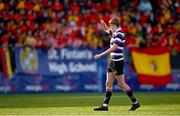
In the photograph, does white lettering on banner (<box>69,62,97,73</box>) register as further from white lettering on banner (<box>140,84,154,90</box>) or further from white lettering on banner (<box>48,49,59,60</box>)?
white lettering on banner (<box>140,84,154,90</box>)

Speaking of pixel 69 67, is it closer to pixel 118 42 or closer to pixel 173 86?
pixel 173 86

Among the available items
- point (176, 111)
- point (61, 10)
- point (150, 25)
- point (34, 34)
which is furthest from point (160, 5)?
point (176, 111)

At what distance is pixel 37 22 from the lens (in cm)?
3064

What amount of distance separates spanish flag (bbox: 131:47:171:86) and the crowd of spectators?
0.58 meters

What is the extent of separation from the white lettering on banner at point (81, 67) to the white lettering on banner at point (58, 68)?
26 centimetres

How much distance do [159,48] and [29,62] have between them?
5734 millimetres

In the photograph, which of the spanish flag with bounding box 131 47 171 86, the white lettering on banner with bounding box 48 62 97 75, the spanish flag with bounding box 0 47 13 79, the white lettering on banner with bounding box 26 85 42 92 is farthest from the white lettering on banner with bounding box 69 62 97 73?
the spanish flag with bounding box 0 47 13 79

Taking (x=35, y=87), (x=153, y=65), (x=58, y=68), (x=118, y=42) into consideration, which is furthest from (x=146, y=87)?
(x=118, y=42)

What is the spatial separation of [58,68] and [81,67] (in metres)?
0.99

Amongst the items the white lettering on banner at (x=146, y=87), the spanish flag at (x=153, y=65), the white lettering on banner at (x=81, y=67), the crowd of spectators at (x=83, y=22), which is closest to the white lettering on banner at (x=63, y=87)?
the white lettering on banner at (x=81, y=67)

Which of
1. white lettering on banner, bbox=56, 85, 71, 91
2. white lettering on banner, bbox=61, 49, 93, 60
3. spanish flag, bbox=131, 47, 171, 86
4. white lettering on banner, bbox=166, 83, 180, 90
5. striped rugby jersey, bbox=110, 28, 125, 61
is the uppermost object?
striped rugby jersey, bbox=110, 28, 125, 61

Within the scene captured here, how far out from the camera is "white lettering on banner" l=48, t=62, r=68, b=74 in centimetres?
2688

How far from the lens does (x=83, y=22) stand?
100ft

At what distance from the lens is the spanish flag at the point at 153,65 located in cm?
2727
